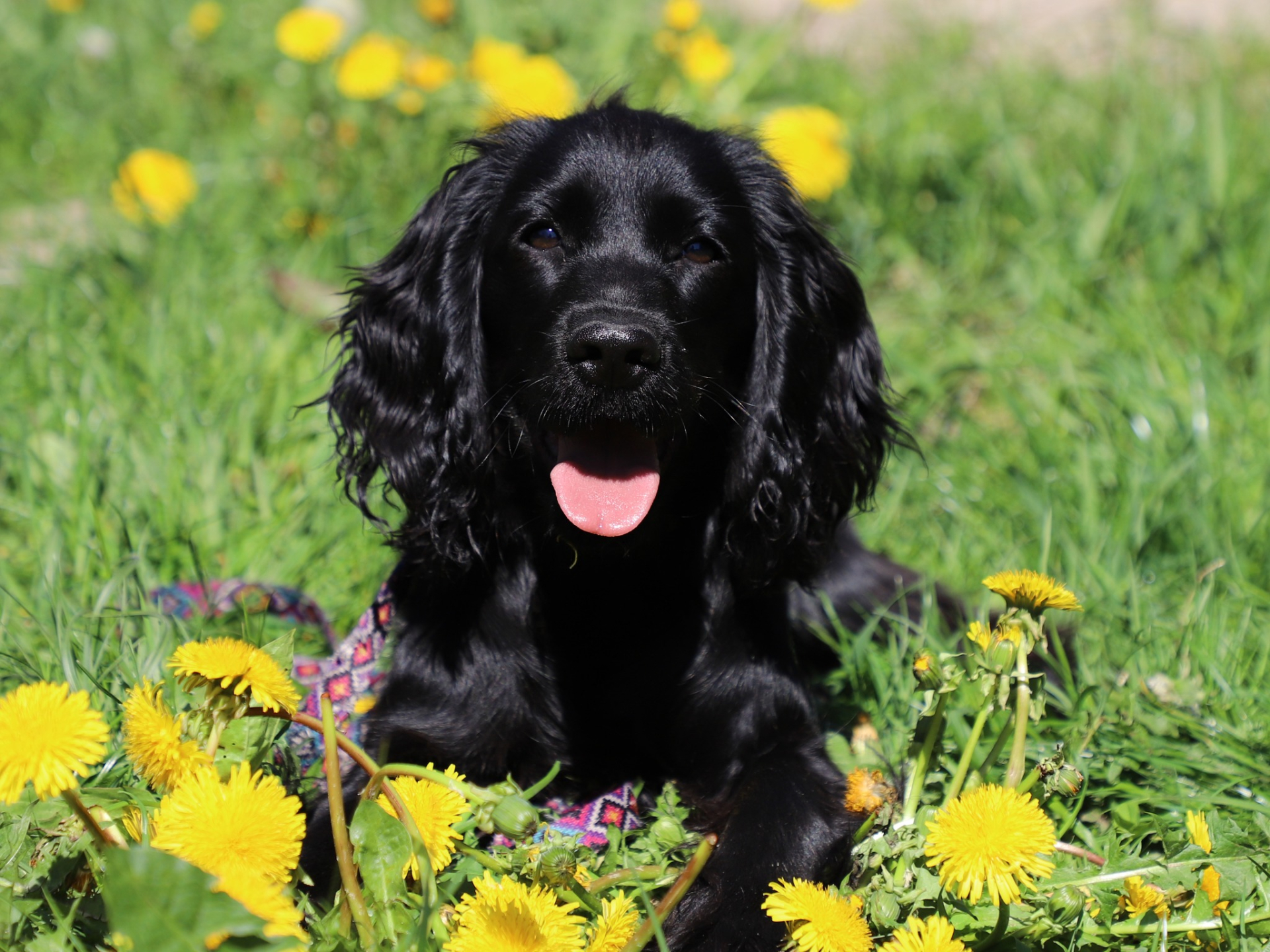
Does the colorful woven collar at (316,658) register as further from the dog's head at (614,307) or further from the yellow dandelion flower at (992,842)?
the yellow dandelion flower at (992,842)

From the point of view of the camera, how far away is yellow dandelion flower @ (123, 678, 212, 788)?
1373 mm

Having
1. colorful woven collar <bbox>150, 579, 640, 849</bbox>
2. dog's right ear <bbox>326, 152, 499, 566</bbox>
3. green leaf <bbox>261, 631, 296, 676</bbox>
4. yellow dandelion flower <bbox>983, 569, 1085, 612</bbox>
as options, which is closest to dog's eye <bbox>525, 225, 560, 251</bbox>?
dog's right ear <bbox>326, 152, 499, 566</bbox>

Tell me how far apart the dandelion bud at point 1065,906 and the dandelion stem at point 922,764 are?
0.70ft

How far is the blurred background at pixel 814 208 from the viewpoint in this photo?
2666mm

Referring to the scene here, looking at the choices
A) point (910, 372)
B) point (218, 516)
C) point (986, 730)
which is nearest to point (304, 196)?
point (218, 516)

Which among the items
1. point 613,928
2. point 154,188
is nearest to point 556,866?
point 613,928

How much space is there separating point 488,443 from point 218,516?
3.24 feet

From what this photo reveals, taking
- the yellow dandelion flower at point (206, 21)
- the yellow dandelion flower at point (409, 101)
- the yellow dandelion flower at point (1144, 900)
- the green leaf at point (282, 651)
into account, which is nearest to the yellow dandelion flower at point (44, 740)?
the green leaf at point (282, 651)

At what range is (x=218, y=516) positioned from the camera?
9.12ft

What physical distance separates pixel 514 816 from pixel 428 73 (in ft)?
10.0

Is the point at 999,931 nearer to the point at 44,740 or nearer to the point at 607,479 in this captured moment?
the point at 607,479

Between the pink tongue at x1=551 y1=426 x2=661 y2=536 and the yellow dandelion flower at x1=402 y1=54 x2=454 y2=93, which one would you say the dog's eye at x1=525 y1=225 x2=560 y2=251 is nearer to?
the pink tongue at x1=551 y1=426 x2=661 y2=536

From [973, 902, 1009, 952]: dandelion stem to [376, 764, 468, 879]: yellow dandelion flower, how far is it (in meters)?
0.65

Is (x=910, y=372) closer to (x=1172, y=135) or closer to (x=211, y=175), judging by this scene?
(x=1172, y=135)
